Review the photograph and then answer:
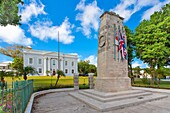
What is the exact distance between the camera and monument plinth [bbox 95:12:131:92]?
7.64 m

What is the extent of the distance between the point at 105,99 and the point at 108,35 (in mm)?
4163

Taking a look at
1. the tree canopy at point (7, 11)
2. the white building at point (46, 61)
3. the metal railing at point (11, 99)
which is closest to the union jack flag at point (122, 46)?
the metal railing at point (11, 99)

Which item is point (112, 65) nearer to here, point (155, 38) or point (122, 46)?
point (122, 46)

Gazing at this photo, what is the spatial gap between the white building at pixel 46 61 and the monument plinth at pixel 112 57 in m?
26.6

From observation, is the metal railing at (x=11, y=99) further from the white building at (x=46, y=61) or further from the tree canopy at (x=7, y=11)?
the white building at (x=46, y=61)

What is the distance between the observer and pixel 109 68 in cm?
771

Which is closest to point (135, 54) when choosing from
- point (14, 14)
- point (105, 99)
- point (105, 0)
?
point (105, 0)

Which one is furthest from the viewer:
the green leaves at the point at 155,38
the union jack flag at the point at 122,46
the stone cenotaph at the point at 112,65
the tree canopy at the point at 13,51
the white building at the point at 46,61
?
the tree canopy at the point at 13,51

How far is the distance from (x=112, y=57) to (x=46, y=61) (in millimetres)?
27936

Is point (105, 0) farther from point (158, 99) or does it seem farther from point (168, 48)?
point (168, 48)

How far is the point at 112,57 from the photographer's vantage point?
26.0 feet

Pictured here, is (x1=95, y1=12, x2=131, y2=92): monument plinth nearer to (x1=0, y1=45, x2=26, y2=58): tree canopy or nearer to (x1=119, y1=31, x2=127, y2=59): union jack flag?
(x1=119, y1=31, x2=127, y2=59): union jack flag

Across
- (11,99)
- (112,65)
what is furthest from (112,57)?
(11,99)

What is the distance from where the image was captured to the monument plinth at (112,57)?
25.1ft
